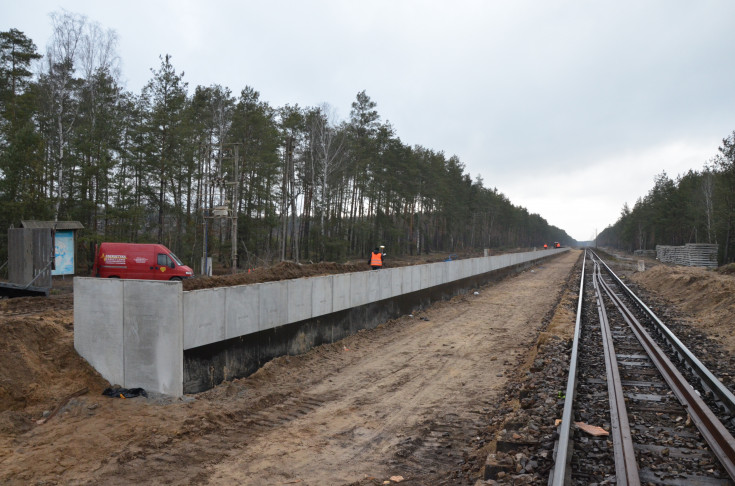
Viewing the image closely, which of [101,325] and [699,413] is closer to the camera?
[699,413]

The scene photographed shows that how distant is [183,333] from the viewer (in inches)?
254

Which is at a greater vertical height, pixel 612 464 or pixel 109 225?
pixel 109 225

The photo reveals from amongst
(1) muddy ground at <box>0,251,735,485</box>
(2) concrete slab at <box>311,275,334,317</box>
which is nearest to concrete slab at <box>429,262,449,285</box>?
(2) concrete slab at <box>311,275,334,317</box>

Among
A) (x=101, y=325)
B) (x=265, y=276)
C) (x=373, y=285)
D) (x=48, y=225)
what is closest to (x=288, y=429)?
(x=101, y=325)

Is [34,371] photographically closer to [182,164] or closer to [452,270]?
[452,270]

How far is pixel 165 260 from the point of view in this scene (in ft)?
59.4

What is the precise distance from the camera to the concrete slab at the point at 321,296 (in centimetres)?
993

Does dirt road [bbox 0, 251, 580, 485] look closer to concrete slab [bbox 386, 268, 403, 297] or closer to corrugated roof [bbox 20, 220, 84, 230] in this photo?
concrete slab [bbox 386, 268, 403, 297]

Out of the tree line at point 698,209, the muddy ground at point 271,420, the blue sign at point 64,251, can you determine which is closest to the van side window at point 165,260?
the blue sign at point 64,251

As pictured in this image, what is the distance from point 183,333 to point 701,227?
83.6m

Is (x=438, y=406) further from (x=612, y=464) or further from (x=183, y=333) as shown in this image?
(x=183, y=333)

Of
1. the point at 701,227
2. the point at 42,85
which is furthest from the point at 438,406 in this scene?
the point at 701,227

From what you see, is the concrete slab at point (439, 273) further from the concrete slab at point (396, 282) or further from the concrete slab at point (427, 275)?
the concrete slab at point (396, 282)

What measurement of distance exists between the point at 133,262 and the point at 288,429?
1450 cm
